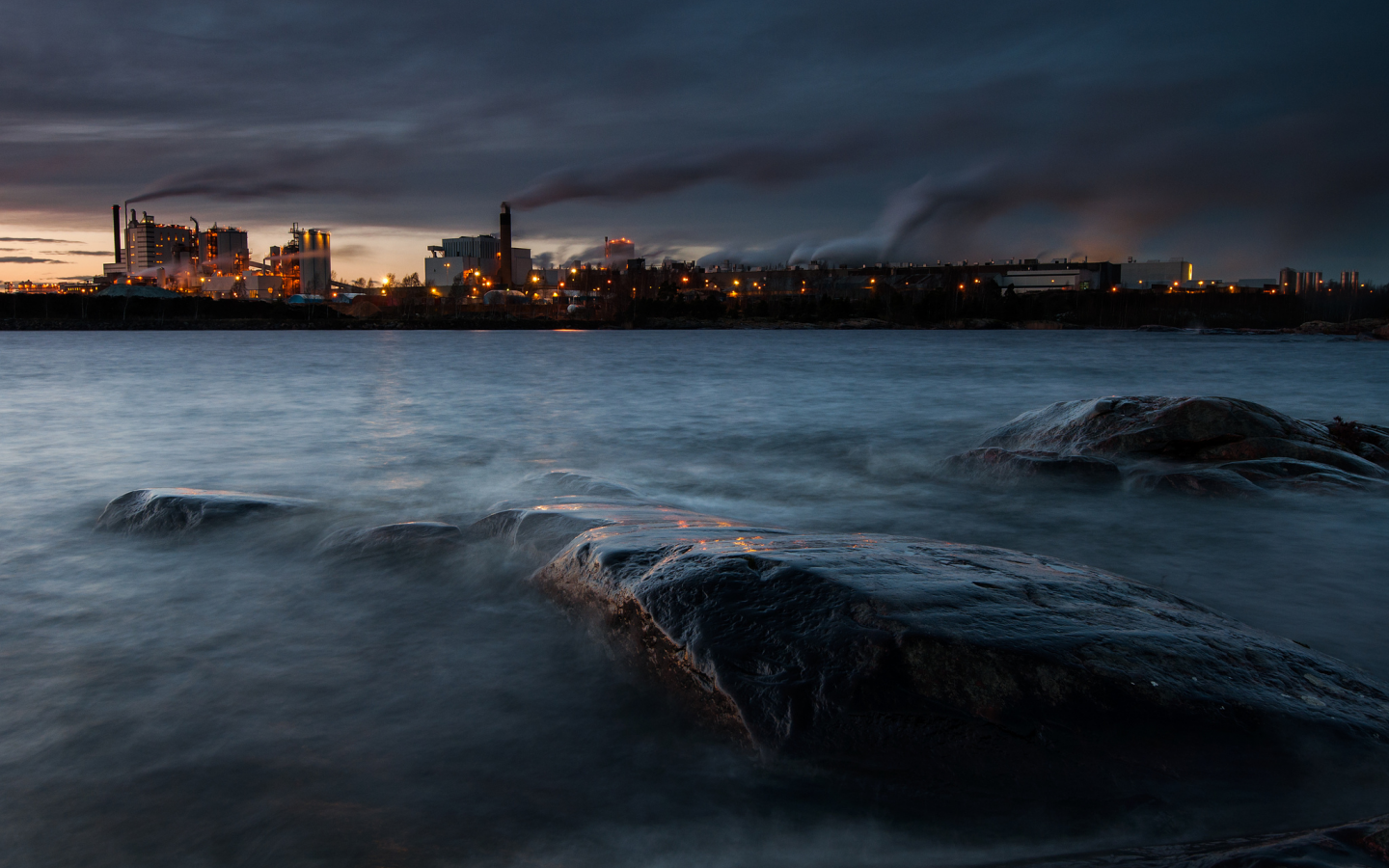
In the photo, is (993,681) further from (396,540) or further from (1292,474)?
(1292,474)

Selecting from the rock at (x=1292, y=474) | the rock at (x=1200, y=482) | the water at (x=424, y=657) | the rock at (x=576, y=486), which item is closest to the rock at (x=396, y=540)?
the water at (x=424, y=657)

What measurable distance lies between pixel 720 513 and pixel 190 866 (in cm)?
525

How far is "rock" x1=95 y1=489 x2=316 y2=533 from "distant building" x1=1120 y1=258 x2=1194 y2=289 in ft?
461

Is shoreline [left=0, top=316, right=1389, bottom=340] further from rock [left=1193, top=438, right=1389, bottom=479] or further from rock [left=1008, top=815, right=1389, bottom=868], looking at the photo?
rock [left=1008, top=815, right=1389, bottom=868]

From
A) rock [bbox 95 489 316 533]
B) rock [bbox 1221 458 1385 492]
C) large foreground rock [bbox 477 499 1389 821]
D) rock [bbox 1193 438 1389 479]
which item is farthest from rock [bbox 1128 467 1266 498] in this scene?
rock [bbox 95 489 316 533]

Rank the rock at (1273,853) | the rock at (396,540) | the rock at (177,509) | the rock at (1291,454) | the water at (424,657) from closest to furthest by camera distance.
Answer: the rock at (1273,853), the water at (424,657), the rock at (396,540), the rock at (177,509), the rock at (1291,454)

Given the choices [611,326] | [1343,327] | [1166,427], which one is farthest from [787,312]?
[1166,427]

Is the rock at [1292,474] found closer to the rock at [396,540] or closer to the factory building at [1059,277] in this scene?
the rock at [396,540]

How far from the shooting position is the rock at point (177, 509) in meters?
5.80

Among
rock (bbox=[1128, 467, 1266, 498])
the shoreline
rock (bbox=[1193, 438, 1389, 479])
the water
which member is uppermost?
the shoreline

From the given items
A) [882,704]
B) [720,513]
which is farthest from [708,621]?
[720,513]

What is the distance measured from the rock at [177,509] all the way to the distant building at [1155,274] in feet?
461

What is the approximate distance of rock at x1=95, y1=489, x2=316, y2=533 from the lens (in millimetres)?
5797

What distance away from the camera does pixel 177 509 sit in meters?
5.88
